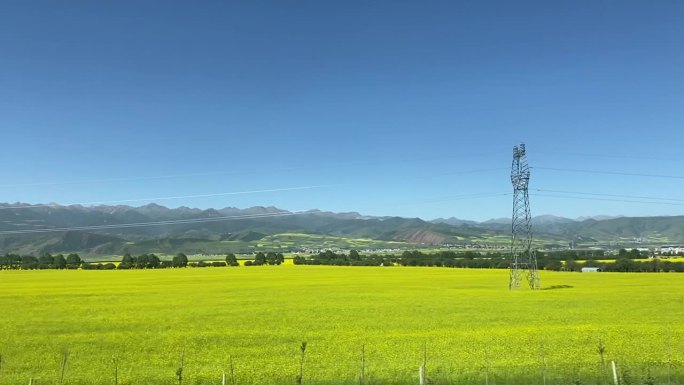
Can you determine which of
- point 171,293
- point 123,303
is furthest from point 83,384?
point 171,293

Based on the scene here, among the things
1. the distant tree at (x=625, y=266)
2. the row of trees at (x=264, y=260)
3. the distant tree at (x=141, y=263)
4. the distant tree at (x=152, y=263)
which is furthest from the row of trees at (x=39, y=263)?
the distant tree at (x=625, y=266)

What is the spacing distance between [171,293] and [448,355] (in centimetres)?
4921

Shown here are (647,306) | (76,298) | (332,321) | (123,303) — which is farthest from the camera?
(76,298)

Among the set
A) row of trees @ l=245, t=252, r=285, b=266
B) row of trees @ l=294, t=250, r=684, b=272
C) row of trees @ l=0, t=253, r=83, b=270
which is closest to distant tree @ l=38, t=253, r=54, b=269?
row of trees @ l=0, t=253, r=83, b=270

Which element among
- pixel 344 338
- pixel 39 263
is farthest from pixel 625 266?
pixel 39 263

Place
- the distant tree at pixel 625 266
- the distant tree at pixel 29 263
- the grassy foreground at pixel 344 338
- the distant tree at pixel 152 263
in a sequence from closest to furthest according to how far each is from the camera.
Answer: the grassy foreground at pixel 344 338
the distant tree at pixel 625 266
the distant tree at pixel 29 263
the distant tree at pixel 152 263

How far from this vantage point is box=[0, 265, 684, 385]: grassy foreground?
72.6 feet

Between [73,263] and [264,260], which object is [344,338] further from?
[73,263]

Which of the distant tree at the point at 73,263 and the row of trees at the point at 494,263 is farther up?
the row of trees at the point at 494,263

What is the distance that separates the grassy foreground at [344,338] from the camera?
2212 centimetres

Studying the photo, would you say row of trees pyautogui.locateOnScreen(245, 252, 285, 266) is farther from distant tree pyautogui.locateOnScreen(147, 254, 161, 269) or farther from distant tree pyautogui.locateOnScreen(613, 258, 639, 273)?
distant tree pyautogui.locateOnScreen(613, 258, 639, 273)

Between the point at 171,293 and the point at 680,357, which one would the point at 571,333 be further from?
the point at 171,293

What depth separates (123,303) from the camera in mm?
53531

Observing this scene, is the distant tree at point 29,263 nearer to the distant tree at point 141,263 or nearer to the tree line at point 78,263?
the tree line at point 78,263
